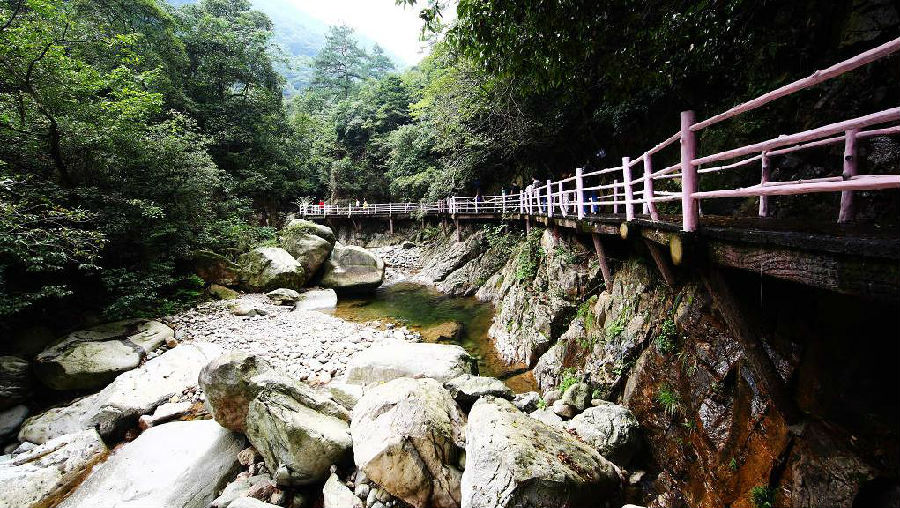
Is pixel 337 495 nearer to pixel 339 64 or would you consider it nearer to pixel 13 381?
pixel 13 381

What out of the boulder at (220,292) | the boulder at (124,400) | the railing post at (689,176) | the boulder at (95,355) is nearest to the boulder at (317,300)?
the boulder at (220,292)

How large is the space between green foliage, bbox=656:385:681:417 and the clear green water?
2.75m

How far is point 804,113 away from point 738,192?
4674 mm

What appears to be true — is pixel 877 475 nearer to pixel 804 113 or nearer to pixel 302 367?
pixel 804 113

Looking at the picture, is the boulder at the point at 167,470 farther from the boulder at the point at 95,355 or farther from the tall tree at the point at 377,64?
the tall tree at the point at 377,64

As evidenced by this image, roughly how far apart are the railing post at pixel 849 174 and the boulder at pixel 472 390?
4.20 meters

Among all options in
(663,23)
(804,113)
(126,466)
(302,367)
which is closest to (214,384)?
(126,466)

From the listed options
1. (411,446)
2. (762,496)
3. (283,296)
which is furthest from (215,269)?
(762,496)

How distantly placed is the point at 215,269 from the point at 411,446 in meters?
12.6

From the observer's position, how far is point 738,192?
232 centimetres

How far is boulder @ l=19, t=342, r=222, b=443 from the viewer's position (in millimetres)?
5703

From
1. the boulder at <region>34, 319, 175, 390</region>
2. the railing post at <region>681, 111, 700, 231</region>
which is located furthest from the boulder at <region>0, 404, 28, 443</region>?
the railing post at <region>681, 111, 700, 231</region>

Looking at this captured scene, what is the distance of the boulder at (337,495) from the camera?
3.84 metres

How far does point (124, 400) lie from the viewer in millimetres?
6117
